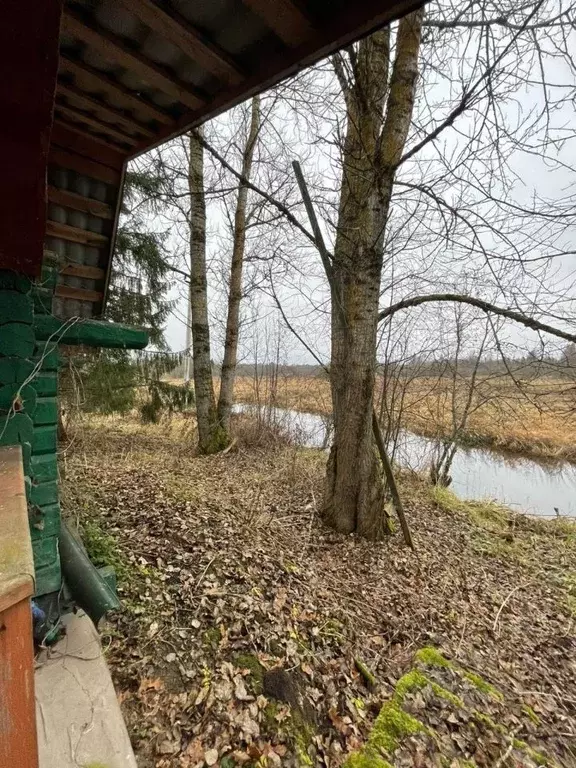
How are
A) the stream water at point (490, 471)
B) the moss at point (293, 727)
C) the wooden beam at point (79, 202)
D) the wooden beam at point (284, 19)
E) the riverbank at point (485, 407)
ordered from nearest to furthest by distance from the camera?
1. the wooden beam at point (284, 19)
2. the moss at point (293, 727)
3. the wooden beam at point (79, 202)
4. the riverbank at point (485, 407)
5. the stream water at point (490, 471)

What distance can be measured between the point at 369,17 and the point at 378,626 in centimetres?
369

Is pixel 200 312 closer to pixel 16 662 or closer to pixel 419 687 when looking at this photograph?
pixel 419 687

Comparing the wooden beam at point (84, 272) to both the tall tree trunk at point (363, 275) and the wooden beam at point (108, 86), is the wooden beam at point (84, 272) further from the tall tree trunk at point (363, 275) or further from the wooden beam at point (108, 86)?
the tall tree trunk at point (363, 275)

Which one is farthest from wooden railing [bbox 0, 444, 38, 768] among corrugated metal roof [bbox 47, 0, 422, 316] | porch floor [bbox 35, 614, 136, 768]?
corrugated metal roof [bbox 47, 0, 422, 316]

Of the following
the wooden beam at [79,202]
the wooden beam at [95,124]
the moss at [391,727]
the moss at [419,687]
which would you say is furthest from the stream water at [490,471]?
the wooden beam at [95,124]

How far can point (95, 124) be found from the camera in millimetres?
2408

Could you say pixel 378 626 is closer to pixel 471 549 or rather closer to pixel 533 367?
pixel 471 549

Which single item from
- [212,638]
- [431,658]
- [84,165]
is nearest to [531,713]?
[431,658]

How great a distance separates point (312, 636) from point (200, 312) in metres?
5.68

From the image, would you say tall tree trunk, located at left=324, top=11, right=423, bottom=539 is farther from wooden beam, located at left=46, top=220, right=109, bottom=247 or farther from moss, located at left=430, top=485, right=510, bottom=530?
moss, located at left=430, top=485, right=510, bottom=530

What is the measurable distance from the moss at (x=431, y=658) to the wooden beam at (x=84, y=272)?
4.14 meters

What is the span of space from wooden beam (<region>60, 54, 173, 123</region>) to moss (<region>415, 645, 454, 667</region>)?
4071 mm

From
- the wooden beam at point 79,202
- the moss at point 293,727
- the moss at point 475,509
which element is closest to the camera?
the moss at point 293,727

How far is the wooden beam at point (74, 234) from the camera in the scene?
288cm
